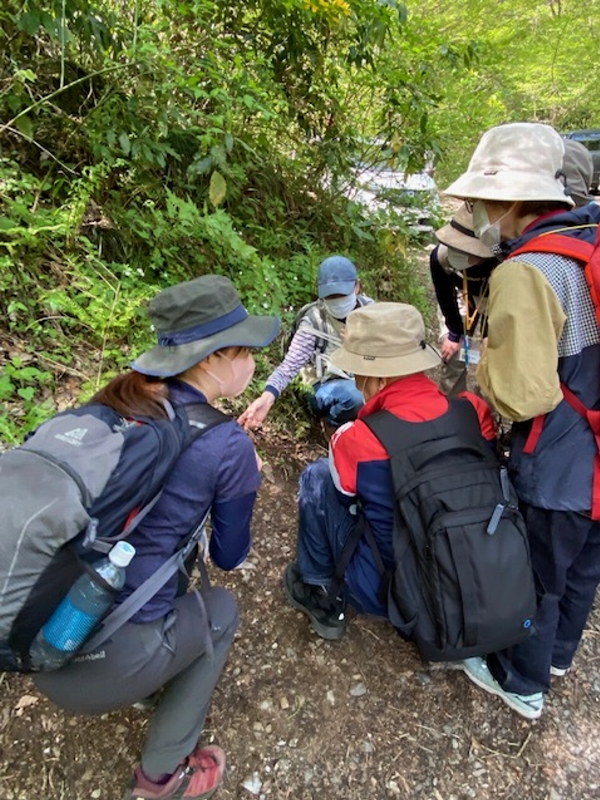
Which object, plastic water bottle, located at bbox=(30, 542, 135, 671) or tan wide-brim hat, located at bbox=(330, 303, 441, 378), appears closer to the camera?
plastic water bottle, located at bbox=(30, 542, 135, 671)

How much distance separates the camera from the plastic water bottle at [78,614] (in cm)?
120

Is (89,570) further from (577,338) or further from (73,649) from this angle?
(577,338)

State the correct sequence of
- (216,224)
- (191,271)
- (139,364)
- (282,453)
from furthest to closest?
(191,271), (216,224), (282,453), (139,364)

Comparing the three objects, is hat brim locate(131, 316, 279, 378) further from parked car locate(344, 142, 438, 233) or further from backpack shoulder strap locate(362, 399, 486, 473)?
parked car locate(344, 142, 438, 233)

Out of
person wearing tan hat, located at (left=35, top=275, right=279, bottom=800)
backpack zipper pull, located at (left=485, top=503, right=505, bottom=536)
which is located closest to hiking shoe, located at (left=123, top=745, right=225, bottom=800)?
person wearing tan hat, located at (left=35, top=275, right=279, bottom=800)

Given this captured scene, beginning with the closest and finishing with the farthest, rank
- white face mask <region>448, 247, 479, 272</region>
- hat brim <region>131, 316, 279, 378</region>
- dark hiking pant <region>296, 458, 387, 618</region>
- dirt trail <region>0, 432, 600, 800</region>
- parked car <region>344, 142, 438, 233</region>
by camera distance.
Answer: hat brim <region>131, 316, 279, 378</region> < dirt trail <region>0, 432, 600, 800</region> < dark hiking pant <region>296, 458, 387, 618</region> < white face mask <region>448, 247, 479, 272</region> < parked car <region>344, 142, 438, 233</region>

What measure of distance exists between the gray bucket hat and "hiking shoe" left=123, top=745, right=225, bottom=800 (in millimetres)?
1409

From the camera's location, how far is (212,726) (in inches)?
81.7

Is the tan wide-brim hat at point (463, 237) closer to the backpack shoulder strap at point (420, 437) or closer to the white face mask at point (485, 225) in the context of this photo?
the white face mask at point (485, 225)

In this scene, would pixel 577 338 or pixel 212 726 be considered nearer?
pixel 577 338

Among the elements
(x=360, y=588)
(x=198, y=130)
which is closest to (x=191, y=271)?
(x=198, y=130)

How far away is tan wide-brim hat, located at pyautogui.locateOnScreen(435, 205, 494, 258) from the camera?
2.40m

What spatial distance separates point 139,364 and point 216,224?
94.1 inches

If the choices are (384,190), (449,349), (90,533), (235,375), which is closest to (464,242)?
(449,349)
